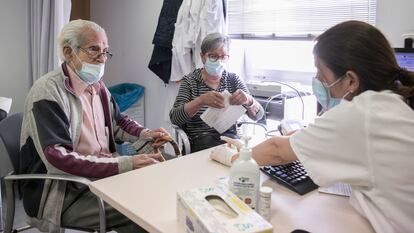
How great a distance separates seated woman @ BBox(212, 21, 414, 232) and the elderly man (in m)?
0.80

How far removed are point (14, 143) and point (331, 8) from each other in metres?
2.06

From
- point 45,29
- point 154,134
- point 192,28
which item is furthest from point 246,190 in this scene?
point 45,29

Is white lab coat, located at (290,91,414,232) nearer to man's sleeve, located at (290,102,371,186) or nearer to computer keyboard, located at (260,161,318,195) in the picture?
man's sleeve, located at (290,102,371,186)

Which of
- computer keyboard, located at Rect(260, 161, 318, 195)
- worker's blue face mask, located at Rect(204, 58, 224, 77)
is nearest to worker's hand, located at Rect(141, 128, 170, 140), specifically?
worker's blue face mask, located at Rect(204, 58, 224, 77)

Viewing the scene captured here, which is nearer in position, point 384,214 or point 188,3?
point 384,214

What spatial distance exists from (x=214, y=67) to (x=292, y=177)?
112 cm

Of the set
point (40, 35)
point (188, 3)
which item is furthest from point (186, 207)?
point (40, 35)

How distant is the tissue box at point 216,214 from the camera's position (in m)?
0.76

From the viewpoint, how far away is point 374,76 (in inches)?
40.8

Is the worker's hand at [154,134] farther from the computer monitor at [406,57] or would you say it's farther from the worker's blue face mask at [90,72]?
the computer monitor at [406,57]

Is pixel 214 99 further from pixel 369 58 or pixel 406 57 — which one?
pixel 369 58

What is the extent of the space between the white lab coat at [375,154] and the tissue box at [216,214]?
0.89 ft

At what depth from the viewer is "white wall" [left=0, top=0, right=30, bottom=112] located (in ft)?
10.4

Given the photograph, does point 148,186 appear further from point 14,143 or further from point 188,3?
point 188,3
